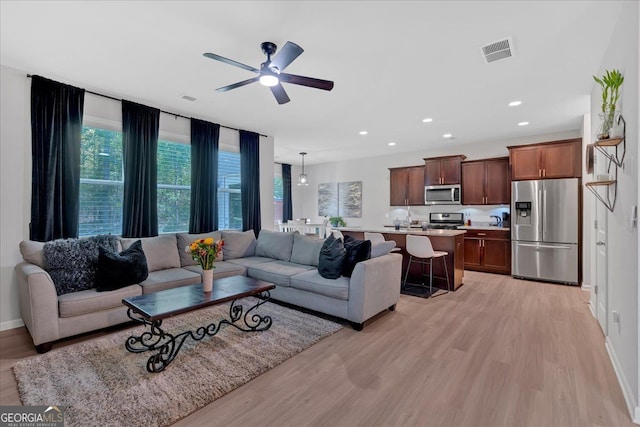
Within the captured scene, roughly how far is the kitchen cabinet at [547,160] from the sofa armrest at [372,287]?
3.62 metres

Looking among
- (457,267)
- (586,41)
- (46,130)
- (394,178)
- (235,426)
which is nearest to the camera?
(235,426)

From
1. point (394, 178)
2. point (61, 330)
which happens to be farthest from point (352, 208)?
point (61, 330)

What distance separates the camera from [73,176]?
3.59m

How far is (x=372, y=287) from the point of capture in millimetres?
3232

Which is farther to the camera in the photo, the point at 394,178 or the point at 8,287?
the point at 394,178

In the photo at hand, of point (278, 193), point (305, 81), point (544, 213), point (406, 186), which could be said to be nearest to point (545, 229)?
point (544, 213)

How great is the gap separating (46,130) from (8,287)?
1.78 meters

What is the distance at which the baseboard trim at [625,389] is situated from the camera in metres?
1.81

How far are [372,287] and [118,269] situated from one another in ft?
8.90

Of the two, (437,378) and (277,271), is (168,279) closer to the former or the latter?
(277,271)

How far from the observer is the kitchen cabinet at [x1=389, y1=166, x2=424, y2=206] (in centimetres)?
717

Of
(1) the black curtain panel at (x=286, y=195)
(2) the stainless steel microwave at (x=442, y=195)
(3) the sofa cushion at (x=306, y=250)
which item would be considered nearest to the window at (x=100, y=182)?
(3) the sofa cushion at (x=306, y=250)

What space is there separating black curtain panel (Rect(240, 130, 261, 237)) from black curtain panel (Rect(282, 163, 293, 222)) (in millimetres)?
3248

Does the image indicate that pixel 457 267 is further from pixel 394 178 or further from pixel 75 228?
pixel 75 228
